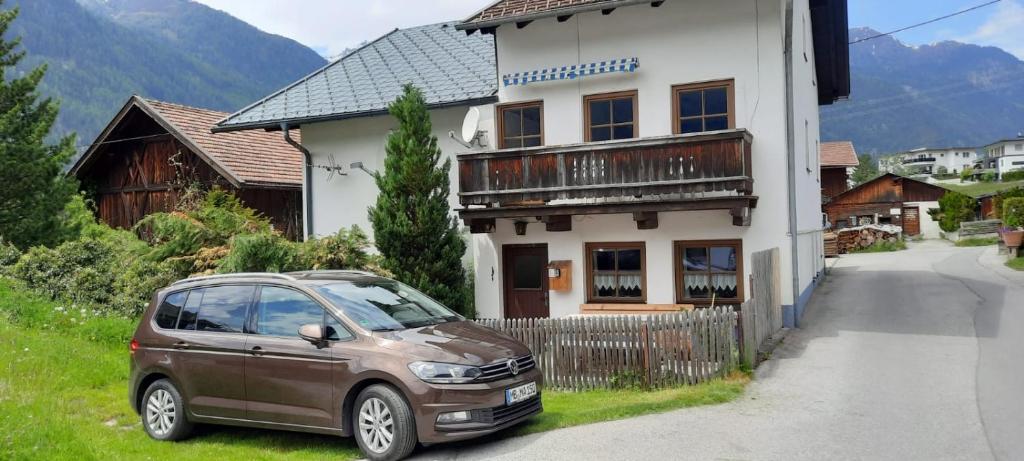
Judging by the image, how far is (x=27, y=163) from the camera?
1870 cm

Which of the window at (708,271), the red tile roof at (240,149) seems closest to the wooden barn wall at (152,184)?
the red tile roof at (240,149)

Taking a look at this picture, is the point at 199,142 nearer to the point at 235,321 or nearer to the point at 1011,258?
the point at 235,321

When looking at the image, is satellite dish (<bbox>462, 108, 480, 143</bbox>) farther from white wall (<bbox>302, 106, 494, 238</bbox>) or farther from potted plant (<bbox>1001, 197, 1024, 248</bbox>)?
potted plant (<bbox>1001, 197, 1024, 248</bbox>)

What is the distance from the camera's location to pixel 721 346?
32.9 ft

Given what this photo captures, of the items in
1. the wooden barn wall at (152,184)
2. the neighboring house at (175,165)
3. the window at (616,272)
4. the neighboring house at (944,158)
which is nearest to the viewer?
the window at (616,272)

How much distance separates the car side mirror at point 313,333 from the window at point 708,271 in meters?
8.55

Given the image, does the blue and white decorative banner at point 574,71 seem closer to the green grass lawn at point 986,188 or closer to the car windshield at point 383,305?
the car windshield at point 383,305

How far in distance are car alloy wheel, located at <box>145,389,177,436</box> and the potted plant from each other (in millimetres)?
25295

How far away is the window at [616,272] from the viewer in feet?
48.6

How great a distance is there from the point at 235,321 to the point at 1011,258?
79.7ft

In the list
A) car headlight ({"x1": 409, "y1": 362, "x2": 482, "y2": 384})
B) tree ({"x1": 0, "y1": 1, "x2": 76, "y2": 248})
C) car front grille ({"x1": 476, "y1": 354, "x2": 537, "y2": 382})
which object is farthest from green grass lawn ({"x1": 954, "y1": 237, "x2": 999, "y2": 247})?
tree ({"x1": 0, "y1": 1, "x2": 76, "y2": 248})

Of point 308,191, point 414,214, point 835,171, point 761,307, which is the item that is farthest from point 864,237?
point 414,214

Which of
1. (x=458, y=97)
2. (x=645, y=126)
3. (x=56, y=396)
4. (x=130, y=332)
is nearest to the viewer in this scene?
(x=56, y=396)

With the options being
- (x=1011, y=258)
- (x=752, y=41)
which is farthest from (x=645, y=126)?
(x=1011, y=258)
